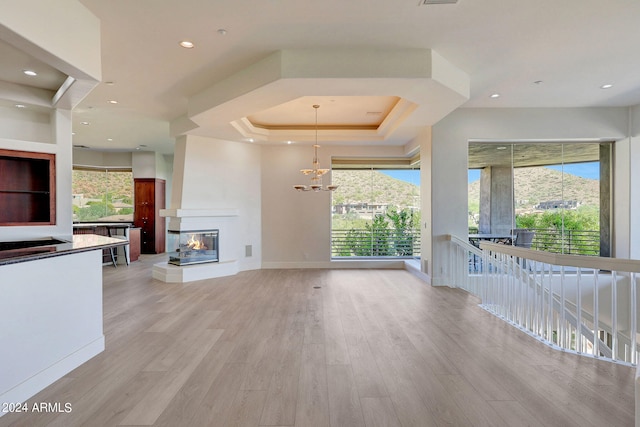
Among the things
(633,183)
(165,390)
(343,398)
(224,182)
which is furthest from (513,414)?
(224,182)

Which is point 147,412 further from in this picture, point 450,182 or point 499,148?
point 499,148

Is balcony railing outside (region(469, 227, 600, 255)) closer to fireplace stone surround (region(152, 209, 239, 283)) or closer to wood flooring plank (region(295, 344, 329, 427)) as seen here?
wood flooring plank (region(295, 344, 329, 427))

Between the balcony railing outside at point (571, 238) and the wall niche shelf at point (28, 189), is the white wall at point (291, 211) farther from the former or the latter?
the wall niche shelf at point (28, 189)

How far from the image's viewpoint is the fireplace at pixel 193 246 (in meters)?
6.29

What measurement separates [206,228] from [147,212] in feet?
15.7

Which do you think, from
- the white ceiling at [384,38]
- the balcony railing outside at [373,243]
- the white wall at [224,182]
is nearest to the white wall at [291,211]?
the white wall at [224,182]

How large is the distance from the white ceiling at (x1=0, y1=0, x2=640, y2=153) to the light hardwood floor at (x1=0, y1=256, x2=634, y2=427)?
3149 mm

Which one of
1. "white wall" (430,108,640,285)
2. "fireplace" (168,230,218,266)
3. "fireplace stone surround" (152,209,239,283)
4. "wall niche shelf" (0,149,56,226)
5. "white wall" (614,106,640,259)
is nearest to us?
"wall niche shelf" (0,149,56,226)

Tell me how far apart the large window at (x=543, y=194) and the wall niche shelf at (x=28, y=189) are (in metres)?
6.61

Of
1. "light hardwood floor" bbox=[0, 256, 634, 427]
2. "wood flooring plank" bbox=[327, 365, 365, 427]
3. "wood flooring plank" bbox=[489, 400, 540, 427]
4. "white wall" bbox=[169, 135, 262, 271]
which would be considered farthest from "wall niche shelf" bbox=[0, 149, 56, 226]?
"wood flooring plank" bbox=[489, 400, 540, 427]

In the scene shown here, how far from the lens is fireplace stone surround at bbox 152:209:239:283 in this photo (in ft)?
20.1

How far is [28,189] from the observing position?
4422 millimetres

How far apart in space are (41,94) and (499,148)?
7277mm

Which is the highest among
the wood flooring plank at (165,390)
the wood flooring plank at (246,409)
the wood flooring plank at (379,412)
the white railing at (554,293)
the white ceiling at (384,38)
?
the white ceiling at (384,38)
